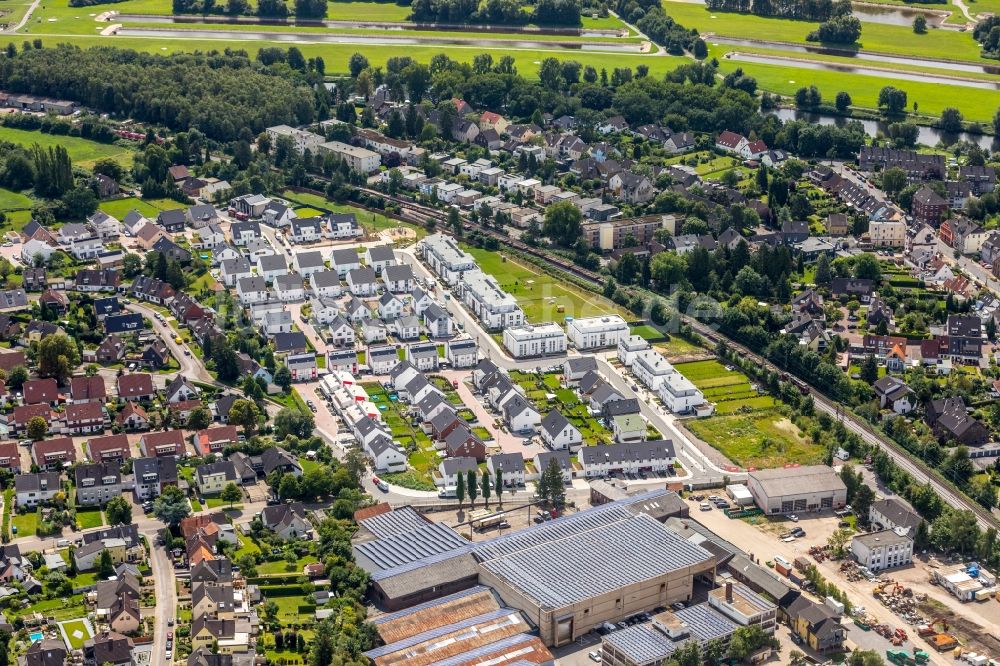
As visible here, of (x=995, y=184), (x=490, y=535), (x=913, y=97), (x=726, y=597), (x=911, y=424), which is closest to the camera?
(x=726, y=597)

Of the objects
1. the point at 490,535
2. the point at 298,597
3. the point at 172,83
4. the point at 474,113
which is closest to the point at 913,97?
the point at 474,113

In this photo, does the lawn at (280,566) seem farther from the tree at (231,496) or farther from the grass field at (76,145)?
the grass field at (76,145)

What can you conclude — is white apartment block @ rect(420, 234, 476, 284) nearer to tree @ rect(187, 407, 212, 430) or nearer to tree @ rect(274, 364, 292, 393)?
tree @ rect(274, 364, 292, 393)

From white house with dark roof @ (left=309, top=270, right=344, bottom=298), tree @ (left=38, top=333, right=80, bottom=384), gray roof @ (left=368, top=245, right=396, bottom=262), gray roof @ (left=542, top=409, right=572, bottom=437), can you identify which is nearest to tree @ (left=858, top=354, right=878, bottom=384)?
gray roof @ (left=542, top=409, right=572, bottom=437)

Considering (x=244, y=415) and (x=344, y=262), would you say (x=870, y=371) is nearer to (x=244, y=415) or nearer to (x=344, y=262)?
(x=244, y=415)

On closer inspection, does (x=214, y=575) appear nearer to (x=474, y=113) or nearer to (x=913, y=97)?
(x=474, y=113)

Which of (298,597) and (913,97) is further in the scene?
(913,97)

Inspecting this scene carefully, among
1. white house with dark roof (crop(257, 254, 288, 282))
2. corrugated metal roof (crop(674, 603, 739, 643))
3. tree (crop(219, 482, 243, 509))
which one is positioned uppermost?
white house with dark roof (crop(257, 254, 288, 282))
